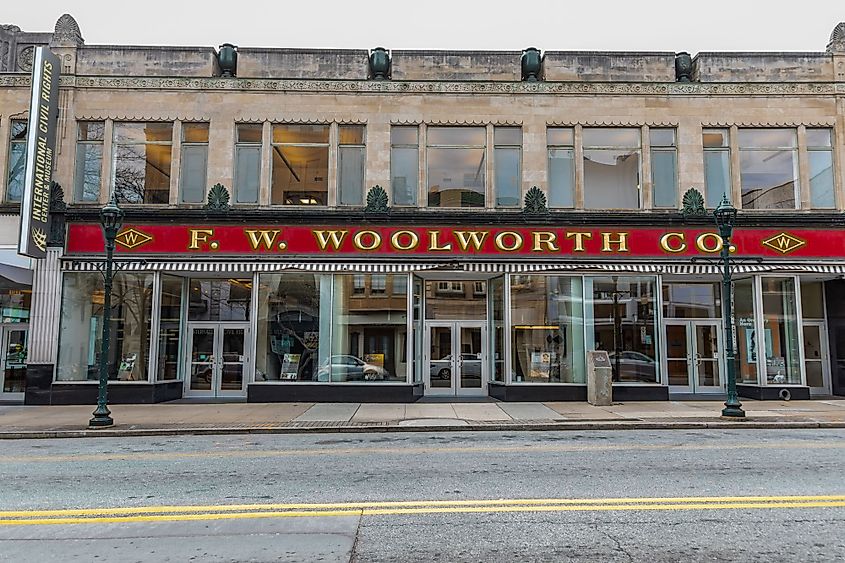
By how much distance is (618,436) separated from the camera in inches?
471

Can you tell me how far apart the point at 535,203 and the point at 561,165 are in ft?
5.30

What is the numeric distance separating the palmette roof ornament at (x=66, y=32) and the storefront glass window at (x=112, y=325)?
23.0 ft

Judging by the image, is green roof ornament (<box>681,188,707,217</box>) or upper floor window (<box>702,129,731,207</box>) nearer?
green roof ornament (<box>681,188,707,217</box>)

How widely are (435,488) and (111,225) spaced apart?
1018 centimetres

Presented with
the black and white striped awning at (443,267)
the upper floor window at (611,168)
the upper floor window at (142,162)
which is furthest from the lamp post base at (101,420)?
the upper floor window at (611,168)

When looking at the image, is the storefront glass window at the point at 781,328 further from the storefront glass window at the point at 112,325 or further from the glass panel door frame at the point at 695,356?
the storefront glass window at the point at 112,325

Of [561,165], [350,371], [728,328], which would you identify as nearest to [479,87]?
[561,165]

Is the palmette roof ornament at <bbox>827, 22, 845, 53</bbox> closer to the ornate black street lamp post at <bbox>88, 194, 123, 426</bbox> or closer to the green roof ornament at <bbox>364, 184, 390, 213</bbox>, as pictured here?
the green roof ornament at <bbox>364, 184, 390, 213</bbox>

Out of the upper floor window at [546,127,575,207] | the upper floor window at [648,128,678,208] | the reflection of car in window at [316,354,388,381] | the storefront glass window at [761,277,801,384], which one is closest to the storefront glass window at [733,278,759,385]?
the storefront glass window at [761,277,801,384]

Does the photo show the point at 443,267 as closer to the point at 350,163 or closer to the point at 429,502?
the point at 350,163

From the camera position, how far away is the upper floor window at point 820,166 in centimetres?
1850

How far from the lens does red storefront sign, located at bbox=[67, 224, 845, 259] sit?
17938 mm

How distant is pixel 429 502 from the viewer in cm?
671

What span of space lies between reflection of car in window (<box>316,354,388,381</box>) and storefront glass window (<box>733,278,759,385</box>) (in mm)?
10643
